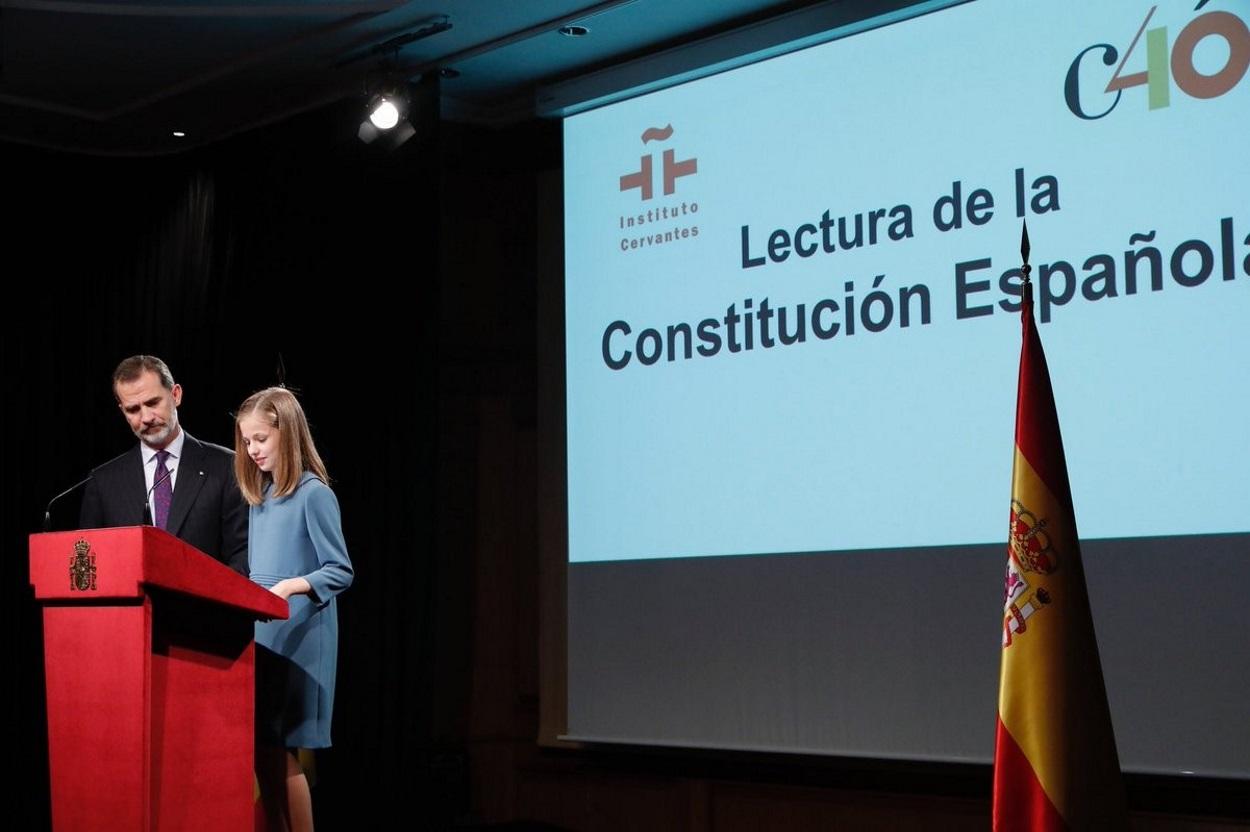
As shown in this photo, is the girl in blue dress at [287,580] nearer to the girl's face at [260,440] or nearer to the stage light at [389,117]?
the girl's face at [260,440]

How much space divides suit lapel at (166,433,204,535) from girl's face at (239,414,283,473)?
27cm

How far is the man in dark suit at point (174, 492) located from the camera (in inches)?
158

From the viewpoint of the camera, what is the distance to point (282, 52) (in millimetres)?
5527

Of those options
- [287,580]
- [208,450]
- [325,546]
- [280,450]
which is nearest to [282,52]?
[208,450]

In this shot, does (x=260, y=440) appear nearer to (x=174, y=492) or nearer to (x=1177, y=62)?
(x=174, y=492)

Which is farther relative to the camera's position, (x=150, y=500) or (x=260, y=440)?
(x=150, y=500)

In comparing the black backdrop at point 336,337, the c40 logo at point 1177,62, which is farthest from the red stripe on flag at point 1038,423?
the black backdrop at point 336,337

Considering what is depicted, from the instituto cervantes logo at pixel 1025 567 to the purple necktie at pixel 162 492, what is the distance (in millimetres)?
2534

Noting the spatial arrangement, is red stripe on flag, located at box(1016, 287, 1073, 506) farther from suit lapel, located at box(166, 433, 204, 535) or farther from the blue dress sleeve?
suit lapel, located at box(166, 433, 204, 535)

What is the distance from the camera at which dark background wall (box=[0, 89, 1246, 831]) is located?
18.0ft

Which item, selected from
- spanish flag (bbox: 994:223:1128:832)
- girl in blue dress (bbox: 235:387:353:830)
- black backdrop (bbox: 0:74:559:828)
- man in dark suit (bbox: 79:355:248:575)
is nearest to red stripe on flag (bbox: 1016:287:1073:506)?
spanish flag (bbox: 994:223:1128:832)

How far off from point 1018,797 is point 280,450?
2242 mm

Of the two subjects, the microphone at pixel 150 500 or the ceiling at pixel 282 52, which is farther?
the ceiling at pixel 282 52

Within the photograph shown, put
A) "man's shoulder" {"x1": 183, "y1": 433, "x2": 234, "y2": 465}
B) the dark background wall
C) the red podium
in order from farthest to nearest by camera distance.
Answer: the dark background wall < "man's shoulder" {"x1": 183, "y1": 433, "x2": 234, "y2": 465} < the red podium
